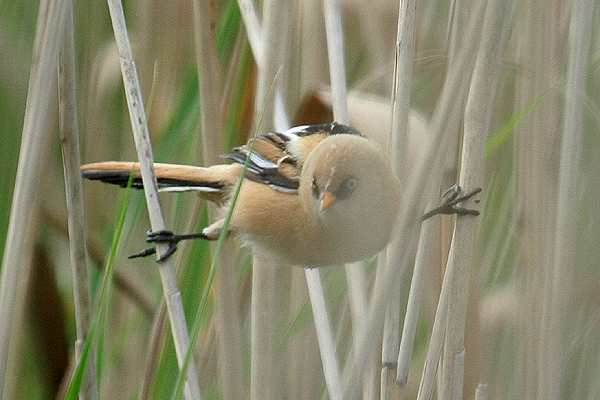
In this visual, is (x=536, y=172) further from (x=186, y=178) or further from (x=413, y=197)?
(x=186, y=178)

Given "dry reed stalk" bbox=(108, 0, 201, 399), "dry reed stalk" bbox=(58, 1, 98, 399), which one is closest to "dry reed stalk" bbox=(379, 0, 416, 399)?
"dry reed stalk" bbox=(108, 0, 201, 399)

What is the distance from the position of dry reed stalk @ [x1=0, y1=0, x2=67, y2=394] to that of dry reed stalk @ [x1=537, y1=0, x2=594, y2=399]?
0.92 m

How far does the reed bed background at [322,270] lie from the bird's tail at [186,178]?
7cm

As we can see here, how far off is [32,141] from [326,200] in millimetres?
502

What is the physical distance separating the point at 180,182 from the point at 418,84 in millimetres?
836

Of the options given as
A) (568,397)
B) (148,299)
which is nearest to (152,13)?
(148,299)

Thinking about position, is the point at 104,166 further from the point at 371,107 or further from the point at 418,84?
the point at 418,84

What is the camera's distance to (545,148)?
1.49 m

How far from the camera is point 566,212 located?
4.46 ft

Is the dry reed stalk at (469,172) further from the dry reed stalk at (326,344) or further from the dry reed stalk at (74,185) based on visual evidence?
the dry reed stalk at (74,185)

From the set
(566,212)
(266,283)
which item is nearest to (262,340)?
(266,283)

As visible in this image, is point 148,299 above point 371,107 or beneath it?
beneath

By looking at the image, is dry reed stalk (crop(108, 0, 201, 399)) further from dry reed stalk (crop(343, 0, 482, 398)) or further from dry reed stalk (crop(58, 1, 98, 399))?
dry reed stalk (crop(343, 0, 482, 398))

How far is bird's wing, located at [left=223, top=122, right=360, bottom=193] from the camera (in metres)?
1.54
